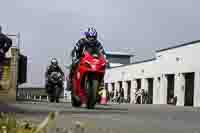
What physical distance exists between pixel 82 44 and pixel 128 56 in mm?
97945

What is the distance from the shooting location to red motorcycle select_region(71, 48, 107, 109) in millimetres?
12703

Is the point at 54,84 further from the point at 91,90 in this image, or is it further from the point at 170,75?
the point at 170,75

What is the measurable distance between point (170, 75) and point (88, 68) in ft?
155

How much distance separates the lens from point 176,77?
56250mm

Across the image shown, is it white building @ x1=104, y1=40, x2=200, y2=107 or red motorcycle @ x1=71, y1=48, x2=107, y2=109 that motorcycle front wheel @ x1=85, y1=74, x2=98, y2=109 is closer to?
red motorcycle @ x1=71, y1=48, x2=107, y2=109

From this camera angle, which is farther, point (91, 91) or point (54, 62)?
point (54, 62)

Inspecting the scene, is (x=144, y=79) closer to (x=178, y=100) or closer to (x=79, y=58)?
(x=178, y=100)

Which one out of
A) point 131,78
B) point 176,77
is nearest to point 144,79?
point 131,78

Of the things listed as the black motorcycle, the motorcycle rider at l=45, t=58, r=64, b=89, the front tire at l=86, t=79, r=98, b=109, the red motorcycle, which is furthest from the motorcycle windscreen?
the motorcycle rider at l=45, t=58, r=64, b=89

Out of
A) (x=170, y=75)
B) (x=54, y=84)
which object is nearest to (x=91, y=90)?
(x=54, y=84)

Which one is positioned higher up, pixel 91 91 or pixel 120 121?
pixel 91 91

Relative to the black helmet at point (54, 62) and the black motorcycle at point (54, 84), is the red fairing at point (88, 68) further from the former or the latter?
A: the black helmet at point (54, 62)

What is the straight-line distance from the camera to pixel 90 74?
42.6 ft

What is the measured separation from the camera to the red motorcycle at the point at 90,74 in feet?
41.7
